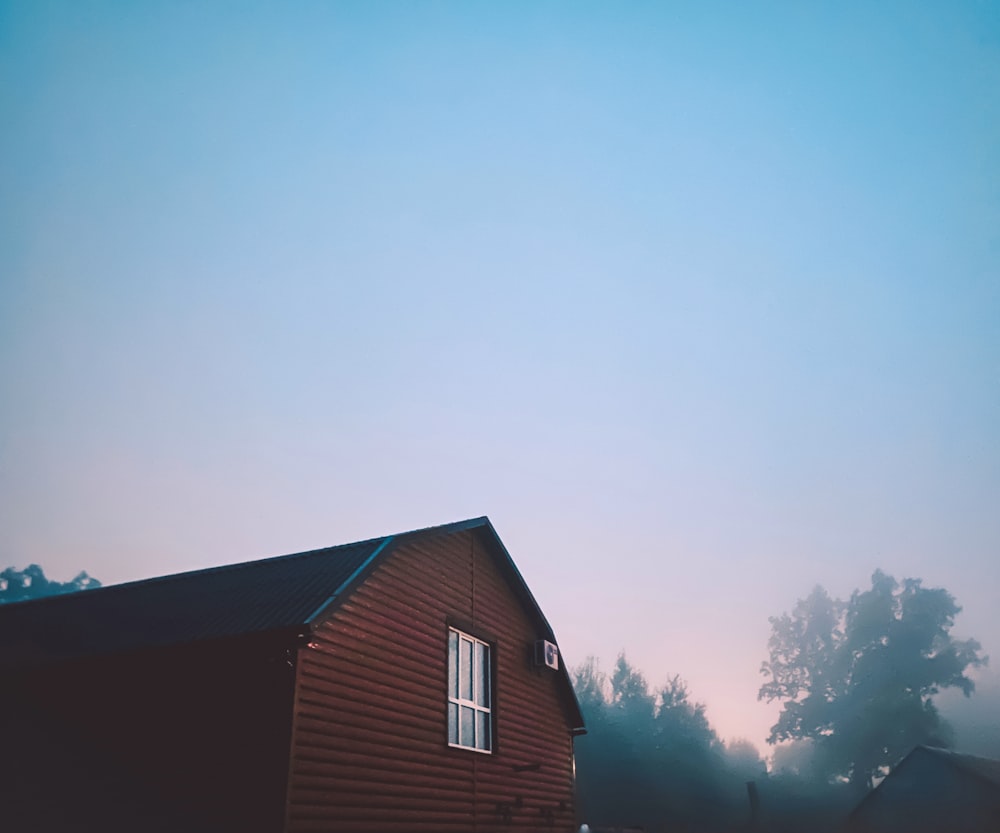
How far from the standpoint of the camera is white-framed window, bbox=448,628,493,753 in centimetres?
1274

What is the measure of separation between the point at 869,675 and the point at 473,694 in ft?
219

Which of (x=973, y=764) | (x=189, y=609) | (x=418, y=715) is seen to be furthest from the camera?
(x=973, y=764)

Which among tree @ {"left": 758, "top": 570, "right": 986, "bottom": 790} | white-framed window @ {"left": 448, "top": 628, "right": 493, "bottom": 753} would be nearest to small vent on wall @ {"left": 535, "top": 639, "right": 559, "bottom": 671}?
white-framed window @ {"left": 448, "top": 628, "right": 493, "bottom": 753}

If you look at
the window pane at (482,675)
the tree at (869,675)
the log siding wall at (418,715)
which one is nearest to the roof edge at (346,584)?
the log siding wall at (418,715)

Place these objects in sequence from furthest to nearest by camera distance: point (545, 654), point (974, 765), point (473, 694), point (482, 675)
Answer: point (974, 765) → point (545, 654) → point (482, 675) → point (473, 694)

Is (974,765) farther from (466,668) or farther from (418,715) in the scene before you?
(418,715)

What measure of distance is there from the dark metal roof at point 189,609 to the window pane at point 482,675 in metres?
3.22

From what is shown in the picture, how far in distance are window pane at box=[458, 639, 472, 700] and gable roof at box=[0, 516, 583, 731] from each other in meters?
2.15

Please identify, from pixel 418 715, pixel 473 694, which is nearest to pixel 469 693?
pixel 473 694

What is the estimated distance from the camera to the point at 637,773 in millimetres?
53188

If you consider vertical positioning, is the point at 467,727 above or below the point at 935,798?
above

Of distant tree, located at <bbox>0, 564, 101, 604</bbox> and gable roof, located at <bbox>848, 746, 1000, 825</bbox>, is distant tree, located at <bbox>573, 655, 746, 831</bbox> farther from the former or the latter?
distant tree, located at <bbox>0, 564, 101, 604</bbox>

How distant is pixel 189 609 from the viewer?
12.0 m

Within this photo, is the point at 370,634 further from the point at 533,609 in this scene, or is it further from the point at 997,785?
the point at 997,785
